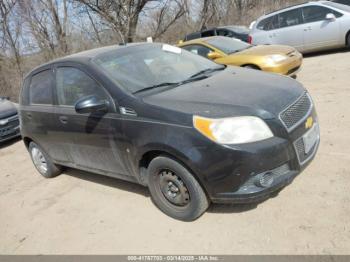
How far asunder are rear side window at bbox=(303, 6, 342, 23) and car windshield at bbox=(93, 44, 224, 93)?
744 centimetres

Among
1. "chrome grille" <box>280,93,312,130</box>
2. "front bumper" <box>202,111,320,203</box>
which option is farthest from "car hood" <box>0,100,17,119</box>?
"chrome grille" <box>280,93,312,130</box>

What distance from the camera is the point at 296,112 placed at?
340cm

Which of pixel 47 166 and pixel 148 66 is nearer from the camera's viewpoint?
pixel 148 66

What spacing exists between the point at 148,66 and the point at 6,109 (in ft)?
19.6

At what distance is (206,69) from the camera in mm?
4480

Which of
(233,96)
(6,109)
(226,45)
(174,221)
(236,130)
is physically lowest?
(174,221)

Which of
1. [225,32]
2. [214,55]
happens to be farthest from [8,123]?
[225,32]

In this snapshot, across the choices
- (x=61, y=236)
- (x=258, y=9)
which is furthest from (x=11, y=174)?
(x=258, y=9)

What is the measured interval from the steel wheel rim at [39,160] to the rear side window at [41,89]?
0.85 metres

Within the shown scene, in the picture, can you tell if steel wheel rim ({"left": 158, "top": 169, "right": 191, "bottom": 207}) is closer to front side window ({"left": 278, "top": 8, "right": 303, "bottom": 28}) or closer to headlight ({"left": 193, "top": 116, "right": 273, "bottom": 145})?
headlight ({"left": 193, "top": 116, "right": 273, "bottom": 145})

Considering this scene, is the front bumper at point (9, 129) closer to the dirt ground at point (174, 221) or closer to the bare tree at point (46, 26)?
the dirt ground at point (174, 221)

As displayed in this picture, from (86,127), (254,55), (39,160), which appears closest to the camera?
(86,127)

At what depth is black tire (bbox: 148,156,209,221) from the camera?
3.36 meters

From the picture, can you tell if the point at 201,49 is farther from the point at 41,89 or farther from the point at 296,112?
the point at 296,112
